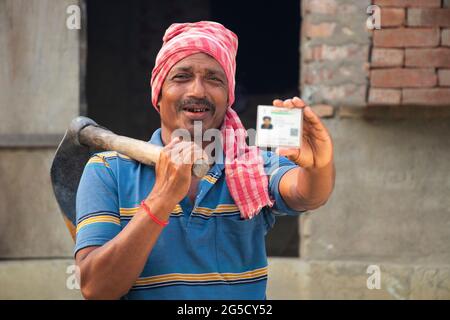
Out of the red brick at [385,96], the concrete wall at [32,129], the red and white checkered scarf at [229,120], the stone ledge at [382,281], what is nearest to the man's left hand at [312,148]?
the red and white checkered scarf at [229,120]

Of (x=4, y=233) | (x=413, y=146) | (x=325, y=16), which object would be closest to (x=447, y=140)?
(x=413, y=146)

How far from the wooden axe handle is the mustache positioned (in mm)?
142

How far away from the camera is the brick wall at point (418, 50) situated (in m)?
4.89

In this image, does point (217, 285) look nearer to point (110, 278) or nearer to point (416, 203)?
point (110, 278)

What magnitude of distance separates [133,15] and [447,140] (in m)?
4.06

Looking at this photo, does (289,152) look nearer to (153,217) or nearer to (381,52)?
(153,217)

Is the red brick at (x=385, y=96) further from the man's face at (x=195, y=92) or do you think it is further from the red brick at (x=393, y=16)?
the man's face at (x=195, y=92)

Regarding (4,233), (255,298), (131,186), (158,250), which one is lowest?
(4,233)

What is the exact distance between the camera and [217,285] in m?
2.38

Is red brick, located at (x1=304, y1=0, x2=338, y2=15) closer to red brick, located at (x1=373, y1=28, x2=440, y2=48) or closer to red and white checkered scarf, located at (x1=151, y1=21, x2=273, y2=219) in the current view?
red brick, located at (x1=373, y1=28, x2=440, y2=48)

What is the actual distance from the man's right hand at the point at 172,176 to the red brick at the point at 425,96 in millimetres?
2859

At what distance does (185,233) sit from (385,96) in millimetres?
2806

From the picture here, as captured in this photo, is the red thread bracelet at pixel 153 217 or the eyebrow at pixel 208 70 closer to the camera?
the red thread bracelet at pixel 153 217

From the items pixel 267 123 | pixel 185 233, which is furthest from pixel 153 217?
pixel 267 123
